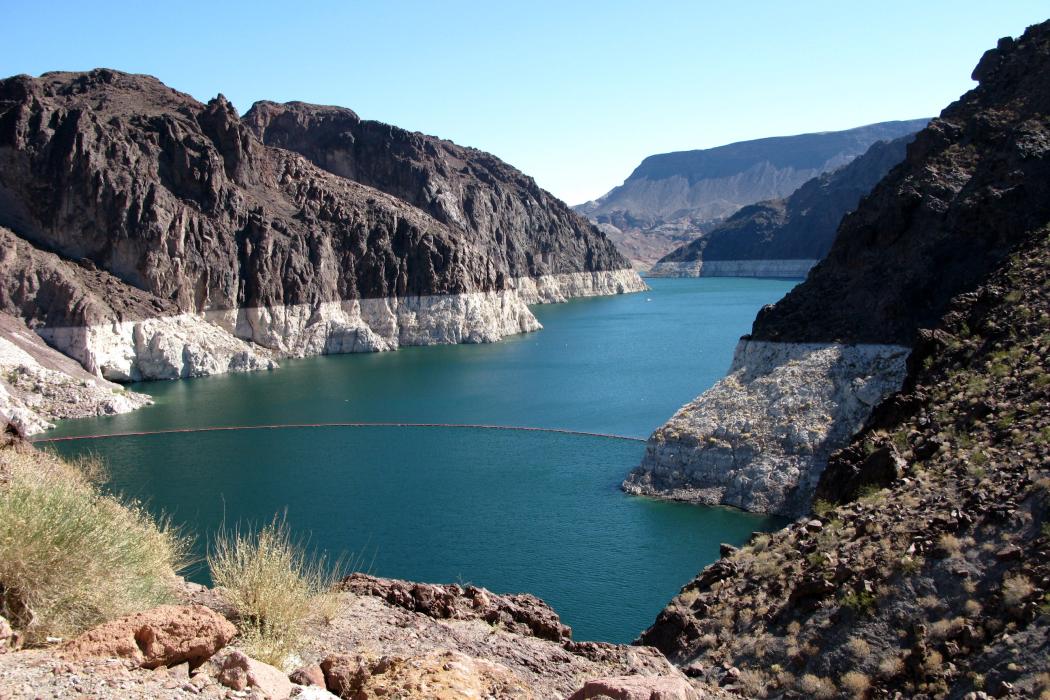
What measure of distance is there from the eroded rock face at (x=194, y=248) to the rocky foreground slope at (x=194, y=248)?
15 centimetres

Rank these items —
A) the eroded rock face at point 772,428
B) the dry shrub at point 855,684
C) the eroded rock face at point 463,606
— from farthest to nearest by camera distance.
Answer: the eroded rock face at point 772,428 → the dry shrub at point 855,684 → the eroded rock face at point 463,606

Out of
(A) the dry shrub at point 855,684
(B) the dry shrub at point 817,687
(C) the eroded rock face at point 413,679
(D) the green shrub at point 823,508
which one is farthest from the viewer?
(D) the green shrub at point 823,508

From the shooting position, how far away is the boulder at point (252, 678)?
27.4ft

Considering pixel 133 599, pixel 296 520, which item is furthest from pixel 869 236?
pixel 133 599

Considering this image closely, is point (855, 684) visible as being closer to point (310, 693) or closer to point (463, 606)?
point (463, 606)

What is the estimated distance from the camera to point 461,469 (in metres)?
42.8

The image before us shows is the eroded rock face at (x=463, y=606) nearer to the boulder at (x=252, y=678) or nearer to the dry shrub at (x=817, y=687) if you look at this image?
the dry shrub at (x=817, y=687)

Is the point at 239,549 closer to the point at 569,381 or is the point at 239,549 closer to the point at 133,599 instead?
the point at 133,599

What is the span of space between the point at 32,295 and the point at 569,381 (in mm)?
38908

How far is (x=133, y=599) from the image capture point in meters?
11.2

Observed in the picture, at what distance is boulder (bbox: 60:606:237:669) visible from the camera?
338 inches

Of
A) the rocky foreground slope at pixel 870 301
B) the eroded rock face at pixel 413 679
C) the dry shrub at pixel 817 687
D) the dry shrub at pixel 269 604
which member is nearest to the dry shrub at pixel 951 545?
the dry shrub at pixel 817 687

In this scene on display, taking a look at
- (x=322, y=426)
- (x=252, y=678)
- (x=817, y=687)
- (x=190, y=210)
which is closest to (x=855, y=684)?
(x=817, y=687)

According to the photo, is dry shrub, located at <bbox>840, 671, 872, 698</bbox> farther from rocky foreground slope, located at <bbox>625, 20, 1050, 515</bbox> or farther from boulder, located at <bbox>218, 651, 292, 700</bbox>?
rocky foreground slope, located at <bbox>625, 20, 1050, 515</bbox>
